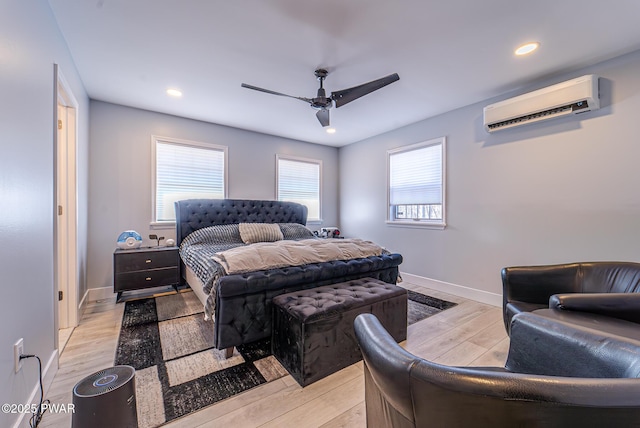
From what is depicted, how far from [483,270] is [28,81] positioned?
15.3 feet

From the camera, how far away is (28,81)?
62.4 inches

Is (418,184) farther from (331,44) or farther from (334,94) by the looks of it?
(331,44)

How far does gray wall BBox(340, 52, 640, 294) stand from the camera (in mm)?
2539

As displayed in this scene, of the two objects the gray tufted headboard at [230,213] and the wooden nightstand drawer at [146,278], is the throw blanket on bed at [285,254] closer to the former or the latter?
the wooden nightstand drawer at [146,278]

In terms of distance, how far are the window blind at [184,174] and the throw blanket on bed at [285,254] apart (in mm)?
2148

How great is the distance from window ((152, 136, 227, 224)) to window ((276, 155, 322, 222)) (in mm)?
1136

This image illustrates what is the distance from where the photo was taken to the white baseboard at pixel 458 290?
342 cm

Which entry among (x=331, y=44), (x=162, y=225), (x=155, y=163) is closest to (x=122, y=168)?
(x=155, y=163)

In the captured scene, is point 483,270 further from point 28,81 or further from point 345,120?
point 28,81

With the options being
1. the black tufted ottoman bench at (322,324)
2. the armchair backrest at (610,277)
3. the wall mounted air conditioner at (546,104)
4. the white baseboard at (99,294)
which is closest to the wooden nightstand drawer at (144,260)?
the white baseboard at (99,294)

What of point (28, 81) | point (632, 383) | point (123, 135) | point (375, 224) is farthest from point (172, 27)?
point (375, 224)

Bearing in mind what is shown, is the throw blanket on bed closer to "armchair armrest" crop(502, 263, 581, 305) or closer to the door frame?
"armchair armrest" crop(502, 263, 581, 305)

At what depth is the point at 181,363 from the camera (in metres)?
2.10

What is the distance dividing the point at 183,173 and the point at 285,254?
9.03ft
